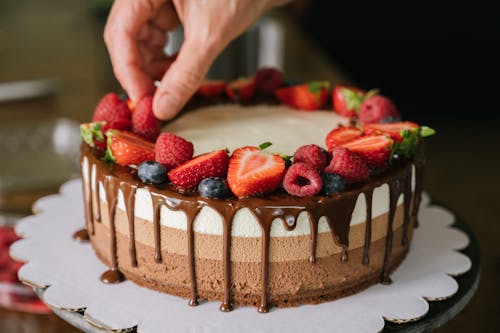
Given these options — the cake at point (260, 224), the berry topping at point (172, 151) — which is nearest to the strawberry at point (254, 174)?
the cake at point (260, 224)

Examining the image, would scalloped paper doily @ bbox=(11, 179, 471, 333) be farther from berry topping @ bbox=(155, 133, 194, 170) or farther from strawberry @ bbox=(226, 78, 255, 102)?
strawberry @ bbox=(226, 78, 255, 102)

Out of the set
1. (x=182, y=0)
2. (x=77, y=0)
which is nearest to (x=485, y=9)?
(x=182, y=0)

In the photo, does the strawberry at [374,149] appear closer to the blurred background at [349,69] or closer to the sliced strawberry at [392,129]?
the sliced strawberry at [392,129]

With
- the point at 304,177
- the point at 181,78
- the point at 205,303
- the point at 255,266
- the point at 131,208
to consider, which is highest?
the point at 181,78

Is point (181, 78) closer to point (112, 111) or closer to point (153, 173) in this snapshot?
point (112, 111)

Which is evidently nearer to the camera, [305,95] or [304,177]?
[304,177]

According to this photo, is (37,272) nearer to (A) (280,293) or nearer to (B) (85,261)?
(B) (85,261)

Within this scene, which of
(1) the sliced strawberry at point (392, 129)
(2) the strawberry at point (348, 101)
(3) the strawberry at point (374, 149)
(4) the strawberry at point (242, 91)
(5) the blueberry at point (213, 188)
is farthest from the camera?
(4) the strawberry at point (242, 91)

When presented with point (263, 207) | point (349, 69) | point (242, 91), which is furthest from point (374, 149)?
point (349, 69)
